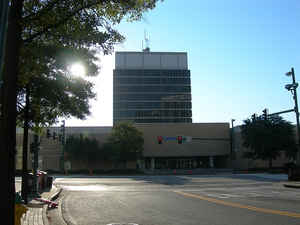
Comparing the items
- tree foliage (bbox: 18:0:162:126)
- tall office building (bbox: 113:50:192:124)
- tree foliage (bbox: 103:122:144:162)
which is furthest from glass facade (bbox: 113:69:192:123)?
tree foliage (bbox: 18:0:162:126)

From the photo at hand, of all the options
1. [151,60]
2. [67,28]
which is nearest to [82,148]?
[67,28]

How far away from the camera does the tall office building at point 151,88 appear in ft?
352

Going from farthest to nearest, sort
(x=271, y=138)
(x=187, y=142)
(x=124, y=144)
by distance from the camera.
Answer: (x=187, y=142) < (x=124, y=144) < (x=271, y=138)

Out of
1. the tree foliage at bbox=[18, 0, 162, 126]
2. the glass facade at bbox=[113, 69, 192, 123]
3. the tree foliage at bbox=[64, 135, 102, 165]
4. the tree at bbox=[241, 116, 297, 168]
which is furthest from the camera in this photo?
the glass facade at bbox=[113, 69, 192, 123]

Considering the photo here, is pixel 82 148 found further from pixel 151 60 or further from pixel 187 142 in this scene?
pixel 151 60

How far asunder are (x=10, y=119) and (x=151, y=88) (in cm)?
10393

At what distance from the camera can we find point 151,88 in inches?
4306

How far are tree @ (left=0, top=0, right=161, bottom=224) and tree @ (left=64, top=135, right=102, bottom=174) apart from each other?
47.7 meters

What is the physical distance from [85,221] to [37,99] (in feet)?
21.7

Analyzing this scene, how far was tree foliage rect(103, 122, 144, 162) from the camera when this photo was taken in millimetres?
54531

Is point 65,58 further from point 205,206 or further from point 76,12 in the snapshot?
point 205,206

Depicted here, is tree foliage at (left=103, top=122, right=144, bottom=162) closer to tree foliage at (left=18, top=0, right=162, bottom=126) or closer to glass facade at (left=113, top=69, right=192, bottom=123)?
tree foliage at (left=18, top=0, right=162, bottom=126)

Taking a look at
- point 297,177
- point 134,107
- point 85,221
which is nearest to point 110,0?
point 85,221

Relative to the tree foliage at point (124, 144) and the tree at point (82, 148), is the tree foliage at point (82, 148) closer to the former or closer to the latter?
the tree at point (82, 148)
